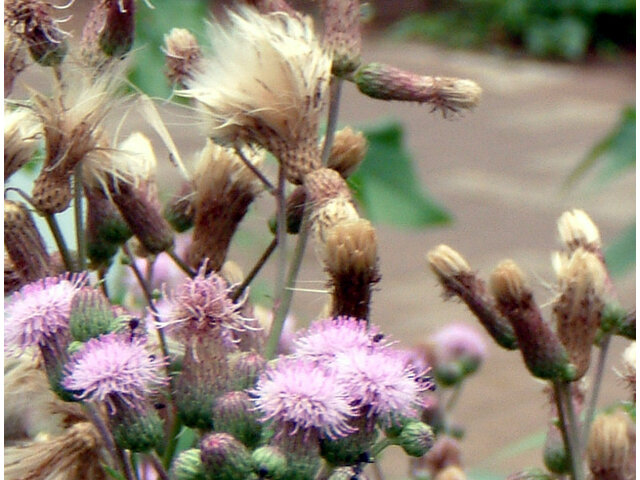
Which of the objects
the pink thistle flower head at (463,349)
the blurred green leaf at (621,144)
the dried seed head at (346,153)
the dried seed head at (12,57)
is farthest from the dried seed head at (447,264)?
the blurred green leaf at (621,144)

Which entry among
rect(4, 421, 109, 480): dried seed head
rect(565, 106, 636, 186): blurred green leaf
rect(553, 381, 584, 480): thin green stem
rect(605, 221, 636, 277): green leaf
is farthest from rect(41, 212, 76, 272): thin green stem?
rect(605, 221, 636, 277): green leaf

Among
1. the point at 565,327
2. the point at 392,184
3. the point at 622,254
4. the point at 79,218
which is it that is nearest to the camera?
the point at 79,218

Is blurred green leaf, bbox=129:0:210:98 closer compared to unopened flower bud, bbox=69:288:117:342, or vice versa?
unopened flower bud, bbox=69:288:117:342

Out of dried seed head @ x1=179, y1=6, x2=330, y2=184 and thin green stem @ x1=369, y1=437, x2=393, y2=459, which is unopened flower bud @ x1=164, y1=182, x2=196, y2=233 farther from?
thin green stem @ x1=369, y1=437, x2=393, y2=459

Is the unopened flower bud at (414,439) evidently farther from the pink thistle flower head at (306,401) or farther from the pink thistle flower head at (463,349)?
the pink thistle flower head at (463,349)

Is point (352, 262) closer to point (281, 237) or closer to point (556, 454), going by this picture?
point (281, 237)

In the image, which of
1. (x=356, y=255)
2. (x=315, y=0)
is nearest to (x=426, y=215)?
(x=315, y=0)

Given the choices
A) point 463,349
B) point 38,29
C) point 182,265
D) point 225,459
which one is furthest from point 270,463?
point 463,349
